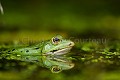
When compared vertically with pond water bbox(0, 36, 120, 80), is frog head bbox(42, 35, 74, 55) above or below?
above

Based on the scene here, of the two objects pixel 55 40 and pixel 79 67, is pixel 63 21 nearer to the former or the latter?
pixel 55 40

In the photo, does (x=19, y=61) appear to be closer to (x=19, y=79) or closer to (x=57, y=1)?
(x=19, y=79)

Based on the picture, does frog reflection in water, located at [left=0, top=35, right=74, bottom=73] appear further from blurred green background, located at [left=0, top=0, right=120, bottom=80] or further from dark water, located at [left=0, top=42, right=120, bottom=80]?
blurred green background, located at [left=0, top=0, right=120, bottom=80]

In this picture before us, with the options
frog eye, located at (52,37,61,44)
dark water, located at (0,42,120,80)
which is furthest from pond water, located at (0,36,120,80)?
frog eye, located at (52,37,61,44)

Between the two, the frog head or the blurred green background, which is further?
the blurred green background

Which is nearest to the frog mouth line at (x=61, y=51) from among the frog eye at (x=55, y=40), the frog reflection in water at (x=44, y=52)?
the frog reflection in water at (x=44, y=52)

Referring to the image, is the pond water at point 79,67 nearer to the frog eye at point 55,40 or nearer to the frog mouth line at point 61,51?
the frog mouth line at point 61,51
